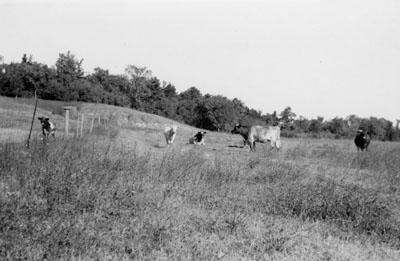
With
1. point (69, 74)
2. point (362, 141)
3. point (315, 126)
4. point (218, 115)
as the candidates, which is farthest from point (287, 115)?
point (362, 141)

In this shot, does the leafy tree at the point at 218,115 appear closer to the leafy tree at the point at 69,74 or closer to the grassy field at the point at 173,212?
the leafy tree at the point at 69,74

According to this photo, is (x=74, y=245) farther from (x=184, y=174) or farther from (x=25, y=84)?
(x=25, y=84)

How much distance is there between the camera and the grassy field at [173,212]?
402cm

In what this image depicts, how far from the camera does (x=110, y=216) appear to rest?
A: 183 inches

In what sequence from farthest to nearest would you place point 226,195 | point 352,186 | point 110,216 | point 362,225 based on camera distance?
point 352,186 → point 226,195 → point 362,225 → point 110,216

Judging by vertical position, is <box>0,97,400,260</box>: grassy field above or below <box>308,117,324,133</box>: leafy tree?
below

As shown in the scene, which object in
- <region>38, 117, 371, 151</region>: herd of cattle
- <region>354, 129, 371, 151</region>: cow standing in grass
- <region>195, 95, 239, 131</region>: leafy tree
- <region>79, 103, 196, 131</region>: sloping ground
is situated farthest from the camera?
<region>195, 95, 239, 131</region>: leafy tree

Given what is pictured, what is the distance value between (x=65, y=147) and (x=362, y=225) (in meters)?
6.07

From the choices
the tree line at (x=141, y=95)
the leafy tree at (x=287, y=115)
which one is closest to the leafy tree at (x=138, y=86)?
the tree line at (x=141, y=95)

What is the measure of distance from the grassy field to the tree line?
137 ft

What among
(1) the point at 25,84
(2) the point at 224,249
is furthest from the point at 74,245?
(1) the point at 25,84

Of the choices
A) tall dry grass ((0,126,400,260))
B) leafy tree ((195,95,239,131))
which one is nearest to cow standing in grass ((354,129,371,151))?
tall dry grass ((0,126,400,260))

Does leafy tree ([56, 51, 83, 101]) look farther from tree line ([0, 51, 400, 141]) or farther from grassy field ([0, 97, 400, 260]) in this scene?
grassy field ([0, 97, 400, 260])

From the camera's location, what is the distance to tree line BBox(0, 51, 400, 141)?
6119 cm
